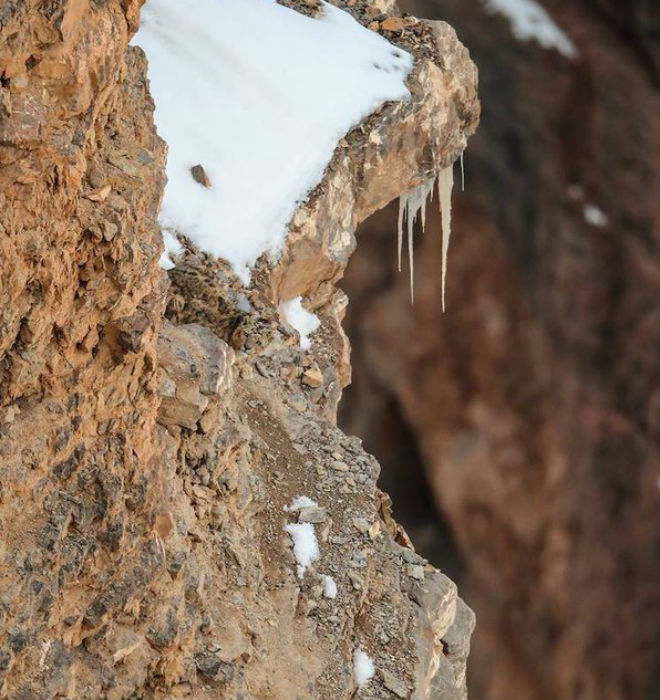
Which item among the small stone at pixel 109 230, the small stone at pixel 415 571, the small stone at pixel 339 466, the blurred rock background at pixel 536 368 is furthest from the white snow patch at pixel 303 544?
the blurred rock background at pixel 536 368

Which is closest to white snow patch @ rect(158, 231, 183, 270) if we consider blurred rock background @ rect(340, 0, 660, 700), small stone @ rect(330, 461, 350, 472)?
small stone @ rect(330, 461, 350, 472)

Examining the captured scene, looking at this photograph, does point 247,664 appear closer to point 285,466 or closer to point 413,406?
point 285,466

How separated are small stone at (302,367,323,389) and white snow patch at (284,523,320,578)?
5.23ft

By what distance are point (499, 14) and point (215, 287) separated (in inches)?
538

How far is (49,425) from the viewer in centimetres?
527

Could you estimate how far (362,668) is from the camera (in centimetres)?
759

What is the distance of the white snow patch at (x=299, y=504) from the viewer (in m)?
8.11

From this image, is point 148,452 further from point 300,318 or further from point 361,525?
point 300,318

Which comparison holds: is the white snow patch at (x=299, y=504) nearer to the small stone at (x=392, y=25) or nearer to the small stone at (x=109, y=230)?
the small stone at (x=109, y=230)

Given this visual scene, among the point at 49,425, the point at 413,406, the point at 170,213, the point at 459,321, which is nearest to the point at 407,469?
the point at 413,406

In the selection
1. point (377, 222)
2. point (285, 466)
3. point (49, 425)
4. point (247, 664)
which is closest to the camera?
point (49, 425)

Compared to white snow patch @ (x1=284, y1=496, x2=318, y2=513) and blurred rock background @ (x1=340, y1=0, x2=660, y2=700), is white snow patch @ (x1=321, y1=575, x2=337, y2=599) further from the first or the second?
blurred rock background @ (x1=340, y1=0, x2=660, y2=700)

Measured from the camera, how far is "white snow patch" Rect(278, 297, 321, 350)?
988 cm

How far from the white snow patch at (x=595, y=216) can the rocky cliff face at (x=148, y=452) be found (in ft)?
38.7
